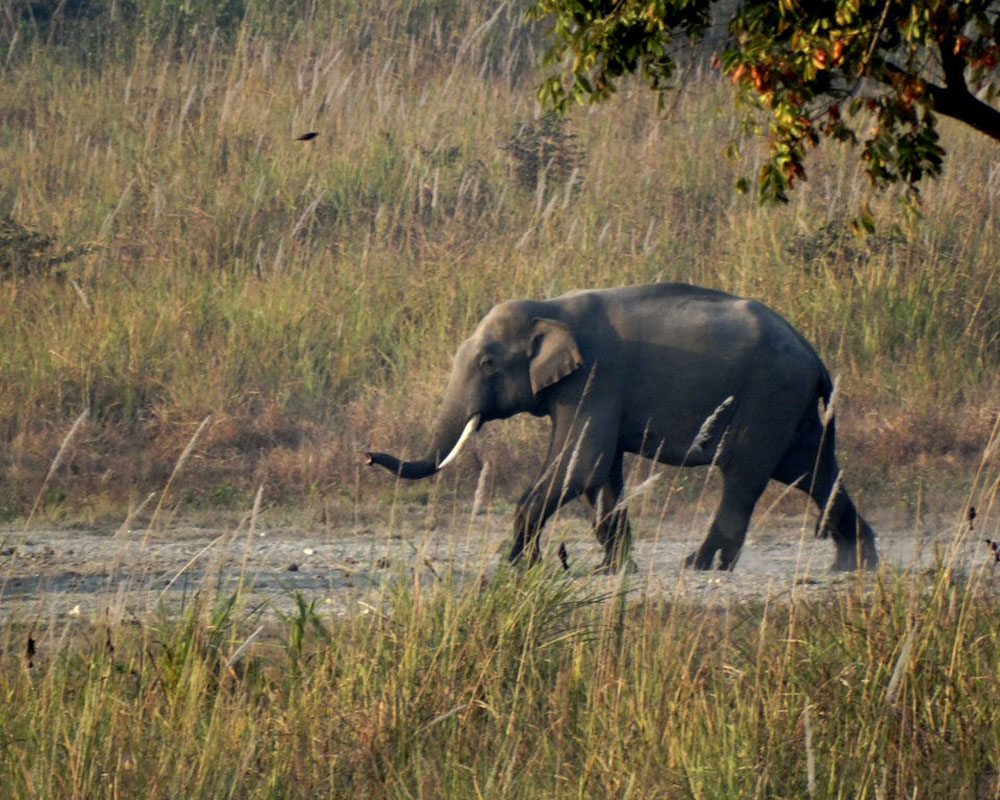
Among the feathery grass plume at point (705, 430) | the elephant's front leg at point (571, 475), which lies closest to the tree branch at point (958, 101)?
the feathery grass plume at point (705, 430)

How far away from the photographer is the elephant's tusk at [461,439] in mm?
8273

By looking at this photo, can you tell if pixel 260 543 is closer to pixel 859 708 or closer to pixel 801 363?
pixel 801 363

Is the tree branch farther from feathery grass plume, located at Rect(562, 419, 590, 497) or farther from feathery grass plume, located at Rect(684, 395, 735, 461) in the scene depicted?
feathery grass plume, located at Rect(562, 419, 590, 497)

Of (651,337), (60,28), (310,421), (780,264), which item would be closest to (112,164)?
(60,28)

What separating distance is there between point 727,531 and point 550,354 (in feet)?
4.18

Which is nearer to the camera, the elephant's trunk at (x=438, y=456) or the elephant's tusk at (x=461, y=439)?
the elephant's trunk at (x=438, y=456)

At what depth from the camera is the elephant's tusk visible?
827 centimetres

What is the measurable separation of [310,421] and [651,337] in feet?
10.5

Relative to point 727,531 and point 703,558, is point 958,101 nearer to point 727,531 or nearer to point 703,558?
point 727,531

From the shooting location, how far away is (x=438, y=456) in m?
8.34

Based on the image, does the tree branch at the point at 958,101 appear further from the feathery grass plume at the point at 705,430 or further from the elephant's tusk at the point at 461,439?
the elephant's tusk at the point at 461,439

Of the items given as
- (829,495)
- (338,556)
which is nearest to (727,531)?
(829,495)

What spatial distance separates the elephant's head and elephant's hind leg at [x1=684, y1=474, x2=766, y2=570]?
112 cm

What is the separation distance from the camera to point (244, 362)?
1110cm
